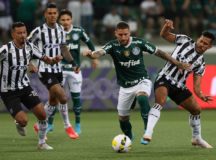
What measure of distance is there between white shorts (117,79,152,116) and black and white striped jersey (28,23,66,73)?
2.08 m

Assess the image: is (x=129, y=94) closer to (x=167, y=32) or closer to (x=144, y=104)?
(x=144, y=104)

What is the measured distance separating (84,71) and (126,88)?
7852mm

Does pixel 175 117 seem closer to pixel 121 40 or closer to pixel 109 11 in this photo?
pixel 109 11

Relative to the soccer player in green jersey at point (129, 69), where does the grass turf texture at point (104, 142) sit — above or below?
below

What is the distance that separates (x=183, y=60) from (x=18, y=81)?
2613mm

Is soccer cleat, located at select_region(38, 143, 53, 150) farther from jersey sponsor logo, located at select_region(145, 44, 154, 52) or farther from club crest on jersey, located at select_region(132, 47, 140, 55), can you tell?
jersey sponsor logo, located at select_region(145, 44, 154, 52)

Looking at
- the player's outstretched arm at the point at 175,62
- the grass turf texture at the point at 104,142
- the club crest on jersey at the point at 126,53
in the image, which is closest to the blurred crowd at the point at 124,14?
the grass turf texture at the point at 104,142

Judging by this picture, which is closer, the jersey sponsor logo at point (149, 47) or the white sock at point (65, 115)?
the jersey sponsor logo at point (149, 47)

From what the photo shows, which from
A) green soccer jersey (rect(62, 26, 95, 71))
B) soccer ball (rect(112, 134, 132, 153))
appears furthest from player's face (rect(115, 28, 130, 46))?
green soccer jersey (rect(62, 26, 95, 71))

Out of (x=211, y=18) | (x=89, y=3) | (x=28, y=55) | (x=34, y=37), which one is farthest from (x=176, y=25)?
(x=28, y=55)

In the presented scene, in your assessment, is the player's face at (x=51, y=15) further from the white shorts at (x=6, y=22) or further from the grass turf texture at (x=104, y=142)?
the white shorts at (x=6, y=22)

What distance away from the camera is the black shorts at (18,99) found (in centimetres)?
1133

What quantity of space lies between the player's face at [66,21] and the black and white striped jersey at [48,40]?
95 centimetres

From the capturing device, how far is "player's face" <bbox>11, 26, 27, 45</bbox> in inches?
442
